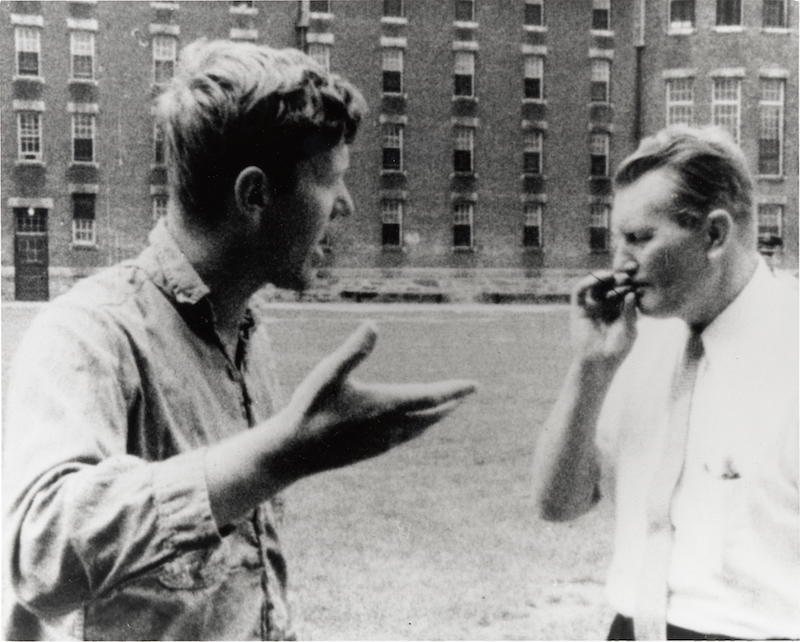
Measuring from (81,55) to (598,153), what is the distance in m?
1.07

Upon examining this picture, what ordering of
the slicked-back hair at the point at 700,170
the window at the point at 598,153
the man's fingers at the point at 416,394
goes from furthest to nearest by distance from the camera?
the window at the point at 598,153 → the slicked-back hair at the point at 700,170 → the man's fingers at the point at 416,394

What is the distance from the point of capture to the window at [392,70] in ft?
6.31

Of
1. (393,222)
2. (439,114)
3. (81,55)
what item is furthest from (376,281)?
(81,55)

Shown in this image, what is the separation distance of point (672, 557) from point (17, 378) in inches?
29.5

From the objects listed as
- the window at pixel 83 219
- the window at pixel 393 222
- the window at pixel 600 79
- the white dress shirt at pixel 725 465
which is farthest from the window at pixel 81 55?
the white dress shirt at pixel 725 465

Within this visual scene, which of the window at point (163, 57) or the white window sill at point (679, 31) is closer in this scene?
the window at point (163, 57)

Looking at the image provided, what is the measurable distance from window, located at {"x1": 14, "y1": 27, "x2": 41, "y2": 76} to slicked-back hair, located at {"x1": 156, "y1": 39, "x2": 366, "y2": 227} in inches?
39.0

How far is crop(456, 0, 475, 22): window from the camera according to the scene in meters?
2.03

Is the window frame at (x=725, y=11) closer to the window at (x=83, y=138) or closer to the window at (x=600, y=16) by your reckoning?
the window at (x=600, y=16)

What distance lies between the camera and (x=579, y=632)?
7.92 feet

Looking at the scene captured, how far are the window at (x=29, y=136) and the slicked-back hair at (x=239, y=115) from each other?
38.9 inches

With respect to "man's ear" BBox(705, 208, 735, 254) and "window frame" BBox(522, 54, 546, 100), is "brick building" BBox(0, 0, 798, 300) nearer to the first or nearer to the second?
"window frame" BBox(522, 54, 546, 100)

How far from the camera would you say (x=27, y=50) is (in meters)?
1.73

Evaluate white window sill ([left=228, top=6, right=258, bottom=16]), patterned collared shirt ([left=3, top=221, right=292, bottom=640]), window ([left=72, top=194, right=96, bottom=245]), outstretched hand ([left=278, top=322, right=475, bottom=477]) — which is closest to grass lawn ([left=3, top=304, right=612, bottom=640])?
window ([left=72, top=194, right=96, bottom=245])
